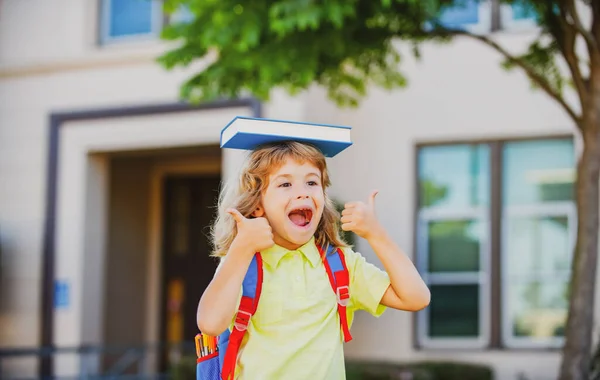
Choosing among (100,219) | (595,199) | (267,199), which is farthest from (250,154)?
(100,219)

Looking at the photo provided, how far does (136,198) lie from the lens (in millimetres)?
14344

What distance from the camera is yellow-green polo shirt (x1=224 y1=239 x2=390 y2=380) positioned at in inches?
124

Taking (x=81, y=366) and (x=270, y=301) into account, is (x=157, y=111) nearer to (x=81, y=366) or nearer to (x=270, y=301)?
(x=81, y=366)

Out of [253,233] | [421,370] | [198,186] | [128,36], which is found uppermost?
[128,36]

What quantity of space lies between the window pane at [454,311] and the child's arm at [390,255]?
778 centimetres

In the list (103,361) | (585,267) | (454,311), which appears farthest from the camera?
(103,361)

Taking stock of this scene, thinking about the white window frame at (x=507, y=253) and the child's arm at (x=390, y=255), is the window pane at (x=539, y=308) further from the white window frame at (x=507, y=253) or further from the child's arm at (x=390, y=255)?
the child's arm at (x=390, y=255)

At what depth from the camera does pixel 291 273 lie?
127 inches

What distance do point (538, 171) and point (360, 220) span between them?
786cm

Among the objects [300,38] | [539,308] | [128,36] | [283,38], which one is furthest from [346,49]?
[128,36]

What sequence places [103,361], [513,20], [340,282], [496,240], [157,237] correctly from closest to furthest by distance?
[340,282]
[496,240]
[513,20]
[103,361]
[157,237]

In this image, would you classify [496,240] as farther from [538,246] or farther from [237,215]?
[237,215]

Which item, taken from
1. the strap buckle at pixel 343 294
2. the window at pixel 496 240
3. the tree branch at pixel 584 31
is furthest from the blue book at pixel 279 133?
the window at pixel 496 240

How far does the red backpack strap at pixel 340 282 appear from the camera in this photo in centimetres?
326
